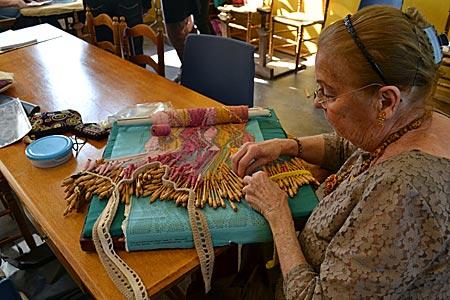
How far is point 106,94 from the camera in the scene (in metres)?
1.71

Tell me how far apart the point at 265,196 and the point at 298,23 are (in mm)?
3240

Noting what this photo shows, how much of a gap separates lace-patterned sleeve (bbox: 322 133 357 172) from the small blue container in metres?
0.84

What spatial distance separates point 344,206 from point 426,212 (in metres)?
0.18

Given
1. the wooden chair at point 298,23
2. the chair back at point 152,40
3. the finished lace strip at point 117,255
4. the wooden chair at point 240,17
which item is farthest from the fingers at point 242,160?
the wooden chair at point 240,17

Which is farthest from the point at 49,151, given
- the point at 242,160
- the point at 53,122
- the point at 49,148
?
the point at 242,160

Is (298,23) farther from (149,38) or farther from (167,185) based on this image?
(167,185)

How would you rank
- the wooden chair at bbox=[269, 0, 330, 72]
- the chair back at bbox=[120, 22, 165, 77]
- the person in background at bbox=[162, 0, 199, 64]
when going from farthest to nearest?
the wooden chair at bbox=[269, 0, 330, 72] < the person in background at bbox=[162, 0, 199, 64] < the chair back at bbox=[120, 22, 165, 77]

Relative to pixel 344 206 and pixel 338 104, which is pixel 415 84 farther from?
pixel 344 206

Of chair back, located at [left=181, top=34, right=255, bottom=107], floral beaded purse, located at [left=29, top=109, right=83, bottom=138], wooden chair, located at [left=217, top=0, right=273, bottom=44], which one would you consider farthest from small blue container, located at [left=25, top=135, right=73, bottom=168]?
wooden chair, located at [left=217, top=0, right=273, bottom=44]

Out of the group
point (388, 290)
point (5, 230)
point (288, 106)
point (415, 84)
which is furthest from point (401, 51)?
point (288, 106)

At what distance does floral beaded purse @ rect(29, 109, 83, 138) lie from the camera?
54.8 inches

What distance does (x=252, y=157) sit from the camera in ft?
3.63

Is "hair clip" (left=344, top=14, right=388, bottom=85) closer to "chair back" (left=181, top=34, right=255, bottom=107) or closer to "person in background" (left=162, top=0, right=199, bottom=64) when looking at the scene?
"chair back" (left=181, top=34, right=255, bottom=107)

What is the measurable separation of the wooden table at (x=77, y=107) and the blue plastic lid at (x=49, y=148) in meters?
0.04
